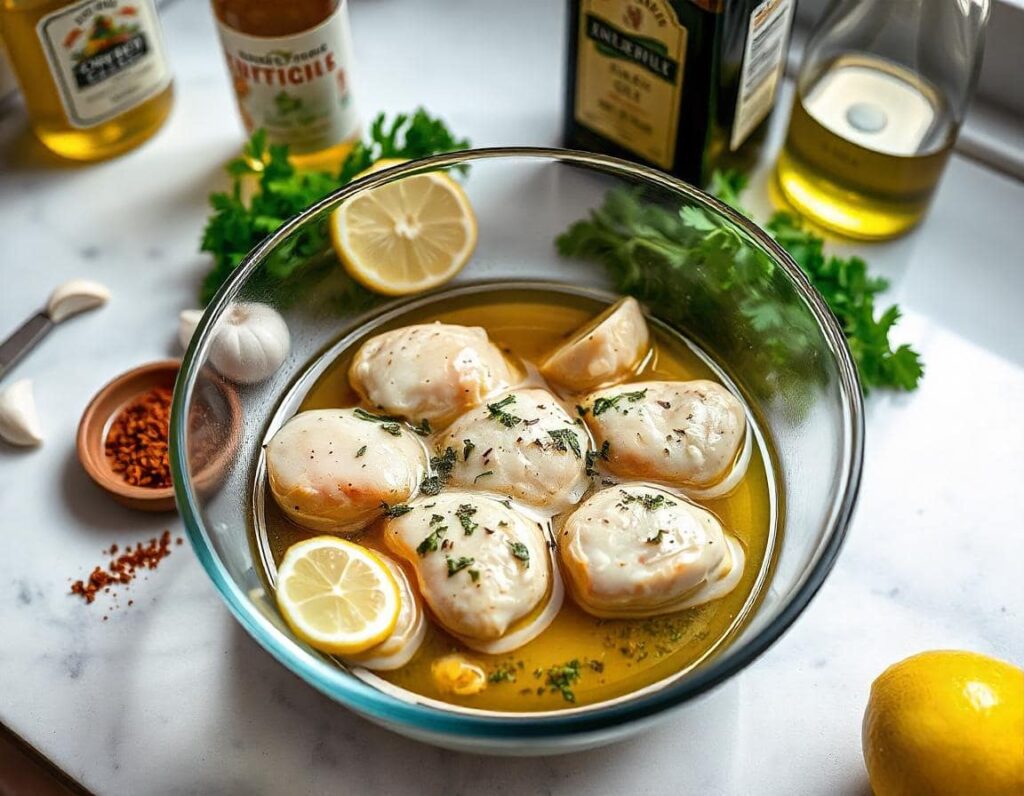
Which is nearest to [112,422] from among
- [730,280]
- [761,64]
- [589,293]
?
[589,293]

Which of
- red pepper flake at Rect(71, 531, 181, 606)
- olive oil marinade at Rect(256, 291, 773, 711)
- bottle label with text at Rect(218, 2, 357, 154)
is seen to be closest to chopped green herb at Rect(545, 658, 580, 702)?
olive oil marinade at Rect(256, 291, 773, 711)

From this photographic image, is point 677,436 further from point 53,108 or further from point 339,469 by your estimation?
point 53,108

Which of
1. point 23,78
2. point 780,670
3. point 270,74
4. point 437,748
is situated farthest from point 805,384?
point 23,78

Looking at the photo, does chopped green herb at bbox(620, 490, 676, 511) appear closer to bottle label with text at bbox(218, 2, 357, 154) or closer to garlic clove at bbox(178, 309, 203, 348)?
garlic clove at bbox(178, 309, 203, 348)

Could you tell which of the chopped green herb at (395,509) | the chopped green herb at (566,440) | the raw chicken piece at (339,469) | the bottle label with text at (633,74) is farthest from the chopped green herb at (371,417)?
the bottle label with text at (633,74)

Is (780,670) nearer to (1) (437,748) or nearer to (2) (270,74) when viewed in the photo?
(1) (437,748)

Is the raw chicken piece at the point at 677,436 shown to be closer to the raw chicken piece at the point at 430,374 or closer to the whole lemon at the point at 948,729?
the raw chicken piece at the point at 430,374
